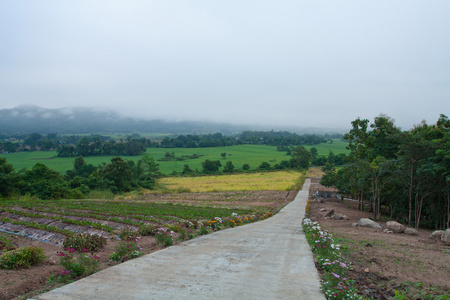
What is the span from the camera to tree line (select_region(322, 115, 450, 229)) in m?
18.6

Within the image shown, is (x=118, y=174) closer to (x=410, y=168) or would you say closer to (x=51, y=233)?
(x=51, y=233)

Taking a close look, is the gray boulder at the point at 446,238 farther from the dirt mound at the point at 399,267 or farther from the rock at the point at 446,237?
the dirt mound at the point at 399,267

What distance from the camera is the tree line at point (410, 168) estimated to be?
18.6 meters

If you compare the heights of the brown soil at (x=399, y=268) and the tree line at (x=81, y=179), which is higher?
the brown soil at (x=399, y=268)

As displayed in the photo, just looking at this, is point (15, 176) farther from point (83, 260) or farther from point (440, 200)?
point (440, 200)

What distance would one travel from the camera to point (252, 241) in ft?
40.5

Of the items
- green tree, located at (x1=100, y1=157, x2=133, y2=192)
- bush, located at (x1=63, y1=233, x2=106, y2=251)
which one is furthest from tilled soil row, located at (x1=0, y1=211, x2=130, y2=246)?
green tree, located at (x1=100, y1=157, x2=133, y2=192)

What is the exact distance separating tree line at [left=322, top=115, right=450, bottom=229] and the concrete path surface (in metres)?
13.9

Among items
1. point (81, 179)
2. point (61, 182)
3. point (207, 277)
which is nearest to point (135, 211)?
point (207, 277)

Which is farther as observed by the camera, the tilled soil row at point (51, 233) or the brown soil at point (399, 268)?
the tilled soil row at point (51, 233)

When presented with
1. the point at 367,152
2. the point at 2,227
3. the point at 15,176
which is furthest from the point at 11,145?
the point at 367,152

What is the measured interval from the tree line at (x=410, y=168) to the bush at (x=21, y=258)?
20.6 meters

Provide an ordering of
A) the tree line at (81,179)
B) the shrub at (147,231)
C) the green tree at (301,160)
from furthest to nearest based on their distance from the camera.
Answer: the green tree at (301,160)
the tree line at (81,179)
the shrub at (147,231)

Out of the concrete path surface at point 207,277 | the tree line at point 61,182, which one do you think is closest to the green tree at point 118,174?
the tree line at point 61,182
